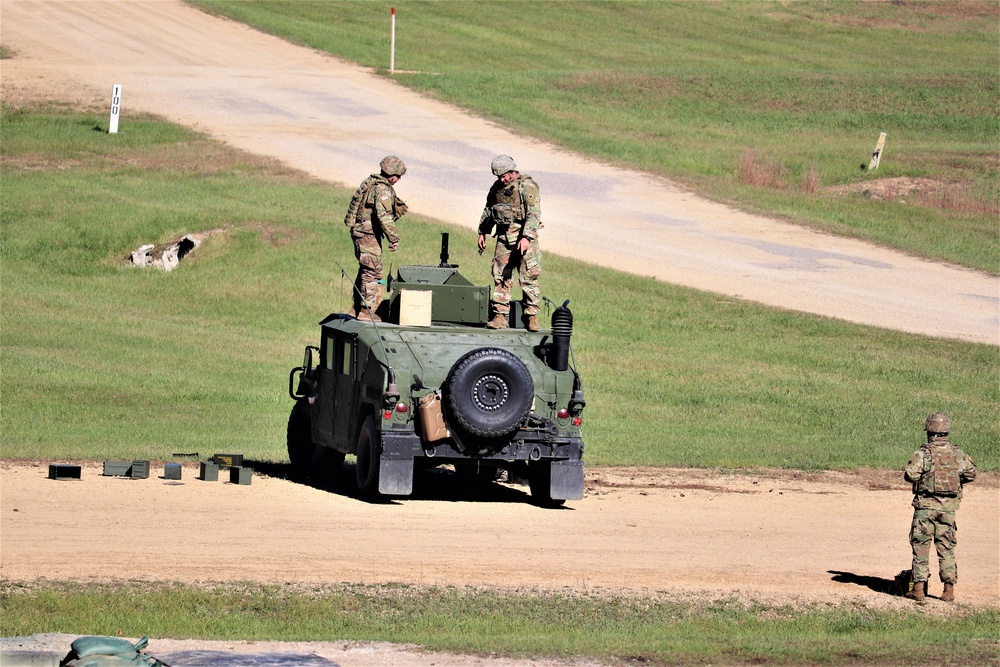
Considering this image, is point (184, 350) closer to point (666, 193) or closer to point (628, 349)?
point (628, 349)

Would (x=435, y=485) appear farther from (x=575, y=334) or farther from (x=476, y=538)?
(x=575, y=334)

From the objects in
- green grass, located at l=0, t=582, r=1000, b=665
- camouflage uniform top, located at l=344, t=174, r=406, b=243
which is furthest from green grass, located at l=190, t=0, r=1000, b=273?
green grass, located at l=0, t=582, r=1000, b=665

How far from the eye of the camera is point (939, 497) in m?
14.3

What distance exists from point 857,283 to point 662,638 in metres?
22.1

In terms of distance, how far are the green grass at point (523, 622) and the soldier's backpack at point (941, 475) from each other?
1.13 meters

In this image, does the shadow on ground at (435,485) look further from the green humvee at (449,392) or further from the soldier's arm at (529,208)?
the soldier's arm at (529,208)

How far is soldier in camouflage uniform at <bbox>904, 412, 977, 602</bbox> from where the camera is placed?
14188 mm

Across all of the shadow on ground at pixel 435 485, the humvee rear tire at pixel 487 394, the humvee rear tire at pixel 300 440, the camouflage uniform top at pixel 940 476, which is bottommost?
the shadow on ground at pixel 435 485

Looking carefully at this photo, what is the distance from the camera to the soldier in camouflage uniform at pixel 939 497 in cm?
1419

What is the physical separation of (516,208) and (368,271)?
1.85m

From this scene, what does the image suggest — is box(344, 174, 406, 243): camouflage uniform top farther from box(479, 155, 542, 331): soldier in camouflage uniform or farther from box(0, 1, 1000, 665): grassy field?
box(0, 1, 1000, 665): grassy field

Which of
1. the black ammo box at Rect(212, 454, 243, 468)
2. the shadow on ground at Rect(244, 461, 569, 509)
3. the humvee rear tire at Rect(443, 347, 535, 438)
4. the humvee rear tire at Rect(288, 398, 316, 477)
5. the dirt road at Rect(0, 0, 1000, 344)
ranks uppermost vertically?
the dirt road at Rect(0, 0, 1000, 344)

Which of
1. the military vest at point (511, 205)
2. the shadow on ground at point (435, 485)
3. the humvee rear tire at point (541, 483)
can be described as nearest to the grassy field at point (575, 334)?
the shadow on ground at point (435, 485)

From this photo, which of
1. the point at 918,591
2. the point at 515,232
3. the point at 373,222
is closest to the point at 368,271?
the point at 373,222
